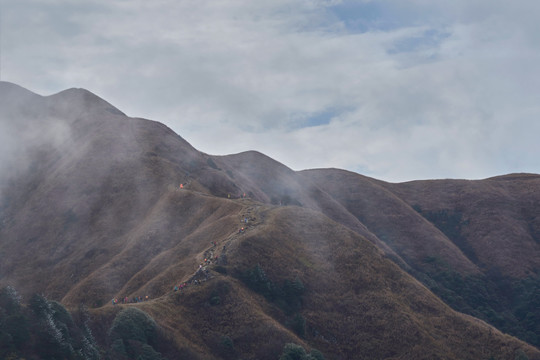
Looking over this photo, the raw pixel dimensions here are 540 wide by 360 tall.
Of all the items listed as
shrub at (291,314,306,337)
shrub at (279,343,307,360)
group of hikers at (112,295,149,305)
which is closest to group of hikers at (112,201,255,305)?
group of hikers at (112,295,149,305)

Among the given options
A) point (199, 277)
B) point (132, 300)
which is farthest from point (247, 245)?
point (132, 300)

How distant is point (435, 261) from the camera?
110m

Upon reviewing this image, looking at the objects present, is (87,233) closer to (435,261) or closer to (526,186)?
(435,261)

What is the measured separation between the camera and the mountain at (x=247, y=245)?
49.1 m

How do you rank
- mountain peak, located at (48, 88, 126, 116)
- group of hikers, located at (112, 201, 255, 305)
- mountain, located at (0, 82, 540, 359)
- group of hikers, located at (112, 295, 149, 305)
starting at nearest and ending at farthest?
mountain, located at (0, 82, 540, 359), group of hikers, located at (112, 201, 255, 305), group of hikers, located at (112, 295, 149, 305), mountain peak, located at (48, 88, 126, 116)

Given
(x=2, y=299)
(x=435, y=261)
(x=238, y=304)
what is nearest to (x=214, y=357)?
(x=238, y=304)

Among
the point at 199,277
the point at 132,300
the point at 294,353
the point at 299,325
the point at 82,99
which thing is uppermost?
the point at 82,99

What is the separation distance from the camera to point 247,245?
5728 cm

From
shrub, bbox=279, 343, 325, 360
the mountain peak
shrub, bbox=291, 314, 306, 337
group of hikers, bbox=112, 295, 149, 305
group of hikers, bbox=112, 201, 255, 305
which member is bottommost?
shrub, bbox=279, 343, 325, 360

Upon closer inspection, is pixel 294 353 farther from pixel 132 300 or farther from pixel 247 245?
pixel 132 300

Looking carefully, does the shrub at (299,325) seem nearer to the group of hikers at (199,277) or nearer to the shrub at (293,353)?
the shrub at (293,353)

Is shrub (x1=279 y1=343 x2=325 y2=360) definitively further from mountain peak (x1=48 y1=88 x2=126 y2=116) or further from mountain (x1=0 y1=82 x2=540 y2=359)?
Answer: mountain peak (x1=48 y1=88 x2=126 y2=116)

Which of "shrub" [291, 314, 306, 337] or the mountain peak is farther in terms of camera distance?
the mountain peak

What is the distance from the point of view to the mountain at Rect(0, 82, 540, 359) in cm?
4906
